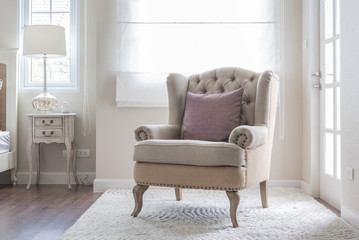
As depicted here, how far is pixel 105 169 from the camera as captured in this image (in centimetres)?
364

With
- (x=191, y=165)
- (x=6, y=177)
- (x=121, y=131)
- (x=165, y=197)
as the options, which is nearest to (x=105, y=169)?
(x=121, y=131)

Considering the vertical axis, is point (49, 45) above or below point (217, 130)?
above

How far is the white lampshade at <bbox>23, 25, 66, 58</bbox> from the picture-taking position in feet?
12.2

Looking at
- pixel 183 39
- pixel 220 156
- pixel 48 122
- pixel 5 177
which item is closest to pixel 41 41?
pixel 48 122

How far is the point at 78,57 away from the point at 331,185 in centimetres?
269

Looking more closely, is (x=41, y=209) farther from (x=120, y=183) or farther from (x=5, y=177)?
(x=5, y=177)

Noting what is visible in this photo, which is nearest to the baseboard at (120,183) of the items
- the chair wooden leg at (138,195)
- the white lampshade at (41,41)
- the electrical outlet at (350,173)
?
the chair wooden leg at (138,195)

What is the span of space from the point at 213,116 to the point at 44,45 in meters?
1.84

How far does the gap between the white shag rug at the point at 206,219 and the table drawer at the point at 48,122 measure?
0.92 m

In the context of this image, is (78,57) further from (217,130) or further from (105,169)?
(217,130)

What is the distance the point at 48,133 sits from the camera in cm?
369

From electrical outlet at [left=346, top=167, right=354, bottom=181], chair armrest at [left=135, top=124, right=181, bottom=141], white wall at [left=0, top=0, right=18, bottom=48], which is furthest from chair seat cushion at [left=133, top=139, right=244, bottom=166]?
white wall at [left=0, top=0, right=18, bottom=48]

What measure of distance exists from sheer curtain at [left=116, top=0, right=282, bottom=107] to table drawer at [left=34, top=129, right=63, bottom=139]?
654 mm

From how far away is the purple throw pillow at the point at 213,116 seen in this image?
2828 mm
